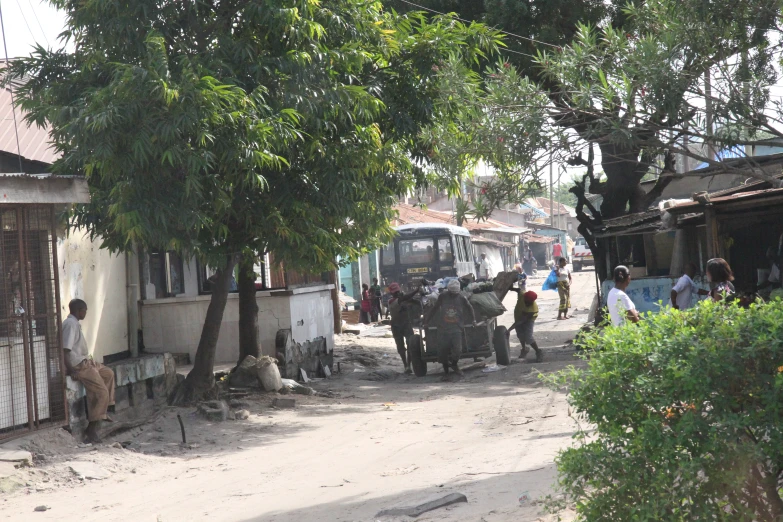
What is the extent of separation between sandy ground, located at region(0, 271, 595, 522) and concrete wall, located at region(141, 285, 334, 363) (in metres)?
2.47

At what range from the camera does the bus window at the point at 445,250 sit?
27422 millimetres

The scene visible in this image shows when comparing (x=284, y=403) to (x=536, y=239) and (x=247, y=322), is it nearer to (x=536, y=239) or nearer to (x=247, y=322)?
(x=247, y=322)

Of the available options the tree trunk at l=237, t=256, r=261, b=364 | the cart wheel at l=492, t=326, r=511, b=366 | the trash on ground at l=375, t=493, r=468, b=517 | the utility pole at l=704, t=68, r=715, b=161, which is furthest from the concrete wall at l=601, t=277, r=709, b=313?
the trash on ground at l=375, t=493, r=468, b=517

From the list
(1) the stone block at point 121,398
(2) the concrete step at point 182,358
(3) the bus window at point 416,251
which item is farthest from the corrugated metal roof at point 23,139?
(3) the bus window at point 416,251

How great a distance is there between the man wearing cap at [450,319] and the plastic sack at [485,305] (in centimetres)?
25

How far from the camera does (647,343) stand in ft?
12.4

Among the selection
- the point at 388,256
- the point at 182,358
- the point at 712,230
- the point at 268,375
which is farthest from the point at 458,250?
the point at 712,230

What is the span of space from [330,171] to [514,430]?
381 centimetres

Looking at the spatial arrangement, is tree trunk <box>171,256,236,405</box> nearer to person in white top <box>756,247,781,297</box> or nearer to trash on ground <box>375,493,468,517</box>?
trash on ground <box>375,493,468,517</box>

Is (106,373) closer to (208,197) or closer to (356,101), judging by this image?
(208,197)

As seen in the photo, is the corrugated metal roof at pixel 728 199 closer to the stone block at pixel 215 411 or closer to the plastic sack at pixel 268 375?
the plastic sack at pixel 268 375

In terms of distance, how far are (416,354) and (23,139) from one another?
281 inches

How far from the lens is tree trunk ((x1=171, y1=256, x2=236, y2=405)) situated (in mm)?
11336

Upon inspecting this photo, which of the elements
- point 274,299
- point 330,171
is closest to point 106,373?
point 330,171
